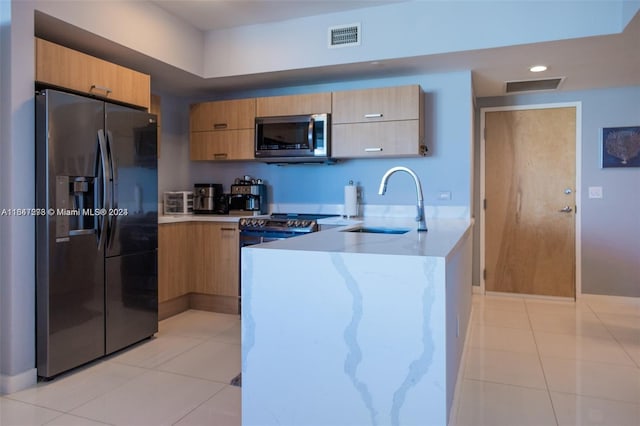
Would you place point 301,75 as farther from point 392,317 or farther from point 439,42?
point 392,317

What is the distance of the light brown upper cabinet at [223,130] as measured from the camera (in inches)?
159

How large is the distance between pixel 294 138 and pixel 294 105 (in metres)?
0.30

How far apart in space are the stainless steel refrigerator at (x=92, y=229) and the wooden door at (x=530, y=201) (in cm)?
343

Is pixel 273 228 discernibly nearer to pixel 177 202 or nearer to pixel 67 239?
pixel 177 202

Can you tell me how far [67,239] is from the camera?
2570 mm

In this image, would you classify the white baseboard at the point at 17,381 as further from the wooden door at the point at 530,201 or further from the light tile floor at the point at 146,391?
the wooden door at the point at 530,201

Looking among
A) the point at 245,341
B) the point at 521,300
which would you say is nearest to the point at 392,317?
the point at 245,341

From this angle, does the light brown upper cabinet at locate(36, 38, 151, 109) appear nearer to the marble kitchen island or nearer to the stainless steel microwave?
the stainless steel microwave

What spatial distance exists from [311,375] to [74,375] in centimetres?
180

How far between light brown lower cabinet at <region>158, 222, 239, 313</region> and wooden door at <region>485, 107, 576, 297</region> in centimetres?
273

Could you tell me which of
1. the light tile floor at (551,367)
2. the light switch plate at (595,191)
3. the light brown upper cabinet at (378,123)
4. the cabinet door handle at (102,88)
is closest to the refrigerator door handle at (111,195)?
the cabinet door handle at (102,88)

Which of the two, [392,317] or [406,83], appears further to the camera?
[406,83]

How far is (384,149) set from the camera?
3568 millimetres

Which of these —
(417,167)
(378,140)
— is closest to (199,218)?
(378,140)
